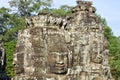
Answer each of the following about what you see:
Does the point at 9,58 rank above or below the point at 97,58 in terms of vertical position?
above

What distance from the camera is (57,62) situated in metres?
9.05

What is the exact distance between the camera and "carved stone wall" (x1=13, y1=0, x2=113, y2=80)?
29.4 feet

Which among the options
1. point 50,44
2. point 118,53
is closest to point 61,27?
point 50,44

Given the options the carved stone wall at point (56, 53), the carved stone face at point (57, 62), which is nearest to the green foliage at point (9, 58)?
the carved stone wall at point (56, 53)

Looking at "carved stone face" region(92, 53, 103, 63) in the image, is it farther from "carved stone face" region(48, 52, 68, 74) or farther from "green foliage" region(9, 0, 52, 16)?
"green foliage" region(9, 0, 52, 16)

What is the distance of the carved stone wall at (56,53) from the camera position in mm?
8961

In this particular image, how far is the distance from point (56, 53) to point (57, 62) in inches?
7.9

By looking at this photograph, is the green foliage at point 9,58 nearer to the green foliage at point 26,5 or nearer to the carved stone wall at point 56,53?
the green foliage at point 26,5

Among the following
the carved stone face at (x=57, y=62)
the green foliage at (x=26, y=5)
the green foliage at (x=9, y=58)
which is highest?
the green foliage at (x=26, y=5)

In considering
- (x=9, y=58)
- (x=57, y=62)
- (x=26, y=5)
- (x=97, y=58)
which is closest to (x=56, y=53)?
(x=57, y=62)

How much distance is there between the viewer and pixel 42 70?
8.92m

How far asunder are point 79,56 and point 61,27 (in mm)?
1001

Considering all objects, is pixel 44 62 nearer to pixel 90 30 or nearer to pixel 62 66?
pixel 62 66

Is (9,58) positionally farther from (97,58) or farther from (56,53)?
(56,53)
